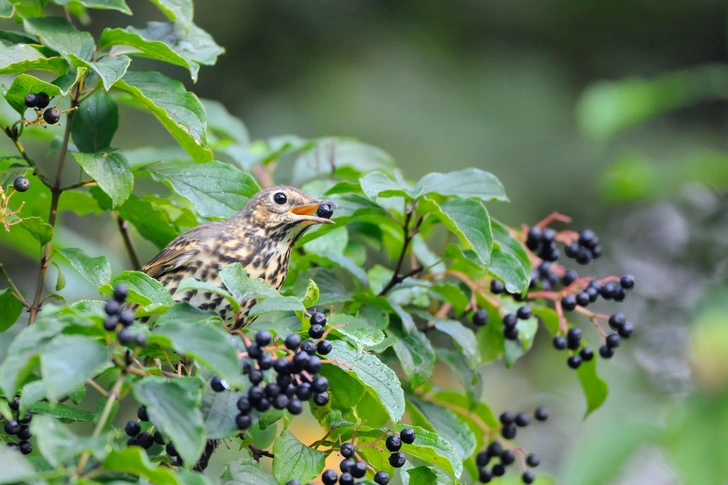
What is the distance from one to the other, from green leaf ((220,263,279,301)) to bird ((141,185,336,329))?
41.8 inches

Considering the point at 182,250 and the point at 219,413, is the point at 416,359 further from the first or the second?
the point at 182,250

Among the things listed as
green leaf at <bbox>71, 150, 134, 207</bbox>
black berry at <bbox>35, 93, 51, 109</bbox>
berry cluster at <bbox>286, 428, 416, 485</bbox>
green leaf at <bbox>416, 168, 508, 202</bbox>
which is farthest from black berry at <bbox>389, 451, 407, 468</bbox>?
black berry at <bbox>35, 93, 51, 109</bbox>

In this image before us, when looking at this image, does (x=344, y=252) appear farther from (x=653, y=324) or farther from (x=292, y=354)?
(x=653, y=324)

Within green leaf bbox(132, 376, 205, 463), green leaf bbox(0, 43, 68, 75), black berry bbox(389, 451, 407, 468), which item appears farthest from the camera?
green leaf bbox(0, 43, 68, 75)

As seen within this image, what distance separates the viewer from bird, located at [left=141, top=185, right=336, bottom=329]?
3150mm

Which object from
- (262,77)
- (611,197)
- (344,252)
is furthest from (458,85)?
(344,252)

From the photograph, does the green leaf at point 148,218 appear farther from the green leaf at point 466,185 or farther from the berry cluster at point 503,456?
the berry cluster at point 503,456

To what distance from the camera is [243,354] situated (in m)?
1.87

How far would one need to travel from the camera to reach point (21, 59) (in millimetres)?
2324

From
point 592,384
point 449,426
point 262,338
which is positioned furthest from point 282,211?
point 262,338

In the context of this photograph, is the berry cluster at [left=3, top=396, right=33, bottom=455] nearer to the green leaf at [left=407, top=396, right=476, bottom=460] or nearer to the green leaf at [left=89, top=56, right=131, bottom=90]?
the green leaf at [left=89, top=56, right=131, bottom=90]

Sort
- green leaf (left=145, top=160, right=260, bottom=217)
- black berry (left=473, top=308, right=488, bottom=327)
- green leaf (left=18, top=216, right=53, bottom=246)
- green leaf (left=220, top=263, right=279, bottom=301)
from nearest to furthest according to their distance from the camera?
green leaf (left=220, top=263, right=279, bottom=301)
green leaf (left=18, top=216, right=53, bottom=246)
green leaf (left=145, top=160, right=260, bottom=217)
black berry (left=473, top=308, right=488, bottom=327)

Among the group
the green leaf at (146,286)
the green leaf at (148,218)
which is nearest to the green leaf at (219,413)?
the green leaf at (146,286)

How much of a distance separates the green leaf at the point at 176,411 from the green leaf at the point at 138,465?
0.14ft
